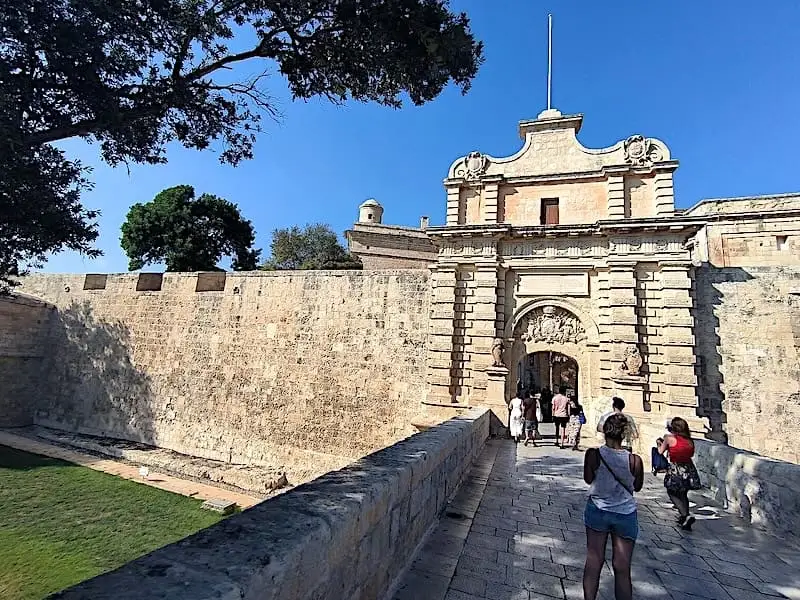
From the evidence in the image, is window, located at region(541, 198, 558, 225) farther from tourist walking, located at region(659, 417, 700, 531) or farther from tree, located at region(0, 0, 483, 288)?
tourist walking, located at region(659, 417, 700, 531)

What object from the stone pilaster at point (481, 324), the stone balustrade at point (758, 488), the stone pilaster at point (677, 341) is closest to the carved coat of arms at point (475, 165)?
the stone pilaster at point (481, 324)

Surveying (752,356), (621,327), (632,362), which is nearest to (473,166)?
(621,327)

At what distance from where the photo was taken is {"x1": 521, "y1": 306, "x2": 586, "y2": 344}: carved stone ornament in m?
10.1

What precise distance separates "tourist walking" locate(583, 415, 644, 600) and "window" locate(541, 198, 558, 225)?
8.98m

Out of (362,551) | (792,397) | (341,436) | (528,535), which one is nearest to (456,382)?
(341,436)

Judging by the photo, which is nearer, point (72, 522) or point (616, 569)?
point (616, 569)

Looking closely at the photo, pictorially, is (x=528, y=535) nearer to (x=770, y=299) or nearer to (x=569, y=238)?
(x=569, y=238)

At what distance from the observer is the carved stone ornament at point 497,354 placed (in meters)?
10.1

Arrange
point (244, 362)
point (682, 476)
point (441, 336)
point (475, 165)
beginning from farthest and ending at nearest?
1. point (244, 362)
2. point (475, 165)
3. point (441, 336)
4. point (682, 476)

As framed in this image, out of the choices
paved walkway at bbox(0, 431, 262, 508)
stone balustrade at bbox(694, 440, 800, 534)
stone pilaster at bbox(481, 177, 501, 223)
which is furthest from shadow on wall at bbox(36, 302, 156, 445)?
stone balustrade at bbox(694, 440, 800, 534)

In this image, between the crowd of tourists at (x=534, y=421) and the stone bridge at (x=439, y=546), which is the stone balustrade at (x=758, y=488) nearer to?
the stone bridge at (x=439, y=546)

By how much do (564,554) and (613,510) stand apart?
→ 122cm

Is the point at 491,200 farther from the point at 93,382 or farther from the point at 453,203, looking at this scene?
the point at 93,382

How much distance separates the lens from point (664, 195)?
973 centimetres
